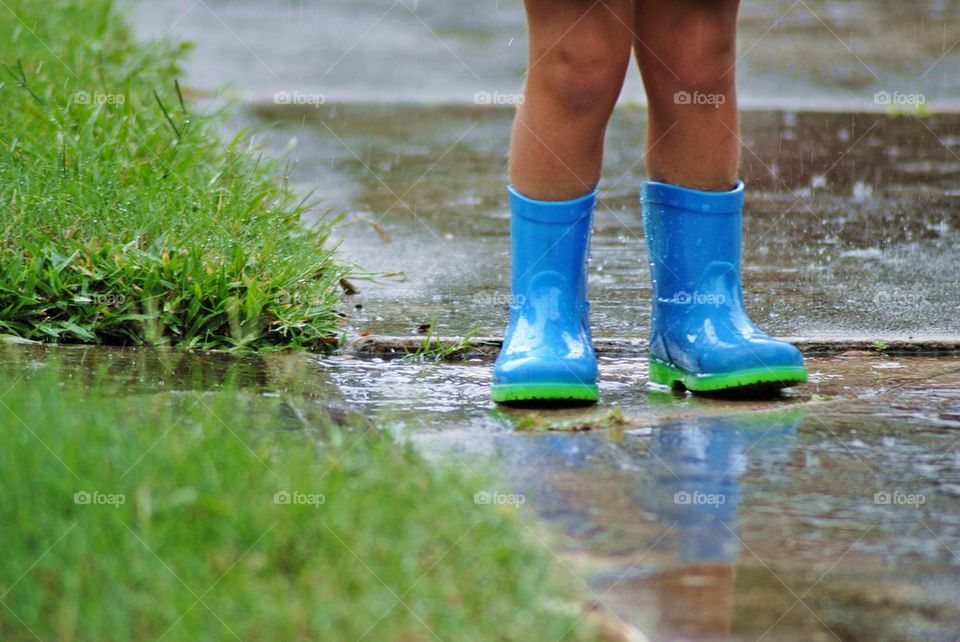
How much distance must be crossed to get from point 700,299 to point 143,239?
1.18 metres

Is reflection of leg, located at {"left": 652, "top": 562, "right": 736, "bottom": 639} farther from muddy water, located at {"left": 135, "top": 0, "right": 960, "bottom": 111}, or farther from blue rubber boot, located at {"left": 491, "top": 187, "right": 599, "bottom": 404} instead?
muddy water, located at {"left": 135, "top": 0, "right": 960, "bottom": 111}

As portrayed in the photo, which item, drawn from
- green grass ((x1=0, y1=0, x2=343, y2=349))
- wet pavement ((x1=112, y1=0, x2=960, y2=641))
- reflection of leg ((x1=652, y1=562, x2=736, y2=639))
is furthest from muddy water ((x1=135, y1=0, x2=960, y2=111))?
reflection of leg ((x1=652, y1=562, x2=736, y2=639))

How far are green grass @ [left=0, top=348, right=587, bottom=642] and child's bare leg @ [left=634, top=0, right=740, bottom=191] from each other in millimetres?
858

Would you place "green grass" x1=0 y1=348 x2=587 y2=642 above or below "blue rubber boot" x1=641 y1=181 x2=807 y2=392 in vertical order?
below

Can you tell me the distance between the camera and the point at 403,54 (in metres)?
6.21

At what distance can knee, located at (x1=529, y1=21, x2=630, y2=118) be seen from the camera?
6.97ft

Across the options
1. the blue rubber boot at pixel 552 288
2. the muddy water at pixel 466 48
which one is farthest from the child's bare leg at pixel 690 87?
the muddy water at pixel 466 48

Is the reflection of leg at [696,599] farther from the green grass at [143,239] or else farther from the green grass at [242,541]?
the green grass at [143,239]

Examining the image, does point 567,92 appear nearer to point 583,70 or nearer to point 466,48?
point 583,70

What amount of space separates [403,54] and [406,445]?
4718 mm

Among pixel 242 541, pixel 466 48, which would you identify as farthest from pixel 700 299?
pixel 466 48

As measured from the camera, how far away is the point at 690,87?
87.3 inches

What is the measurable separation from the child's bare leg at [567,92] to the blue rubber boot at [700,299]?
0.59ft

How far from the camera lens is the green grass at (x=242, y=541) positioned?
1293 millimetres
